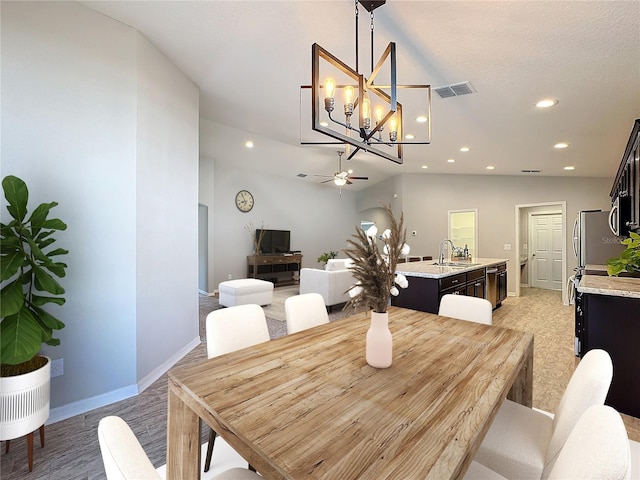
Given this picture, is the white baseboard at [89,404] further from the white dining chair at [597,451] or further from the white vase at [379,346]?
the white dining chair at [597,451]

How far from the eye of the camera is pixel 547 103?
2.92 m

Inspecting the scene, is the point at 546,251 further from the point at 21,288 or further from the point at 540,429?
the point at 21,288

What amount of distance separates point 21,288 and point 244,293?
3675 mm

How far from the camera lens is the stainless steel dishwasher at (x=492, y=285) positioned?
16.9ft

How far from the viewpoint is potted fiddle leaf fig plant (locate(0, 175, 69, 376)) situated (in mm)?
1642

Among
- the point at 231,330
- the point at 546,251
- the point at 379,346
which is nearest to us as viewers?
the point at 379,346

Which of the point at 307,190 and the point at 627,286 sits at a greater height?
the point at 307,190

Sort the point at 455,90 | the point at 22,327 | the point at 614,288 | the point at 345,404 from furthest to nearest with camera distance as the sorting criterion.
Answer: the point at 455,90
the point at 614,288
the point at 22,327
the point at 345,404

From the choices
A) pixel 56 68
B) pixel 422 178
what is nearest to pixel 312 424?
pixel 56 68

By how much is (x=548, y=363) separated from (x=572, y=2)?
125 inches

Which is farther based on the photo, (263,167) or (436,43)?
(263,167)

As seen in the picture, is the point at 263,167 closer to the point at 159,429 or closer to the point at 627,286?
the point at 159,429

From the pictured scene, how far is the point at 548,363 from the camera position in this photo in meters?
3.22

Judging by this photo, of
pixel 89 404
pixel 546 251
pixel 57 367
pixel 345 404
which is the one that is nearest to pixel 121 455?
pixel 345 404
